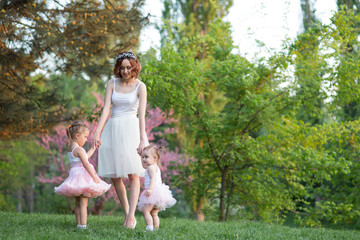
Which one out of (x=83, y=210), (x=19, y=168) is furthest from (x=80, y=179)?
(x=19, y=168)

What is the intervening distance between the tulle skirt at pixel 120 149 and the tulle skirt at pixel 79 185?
356mm

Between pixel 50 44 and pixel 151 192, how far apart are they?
364cm

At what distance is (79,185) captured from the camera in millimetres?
4602

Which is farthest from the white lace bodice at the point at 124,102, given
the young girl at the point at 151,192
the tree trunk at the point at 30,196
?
the tree trunk at the point at 30,196

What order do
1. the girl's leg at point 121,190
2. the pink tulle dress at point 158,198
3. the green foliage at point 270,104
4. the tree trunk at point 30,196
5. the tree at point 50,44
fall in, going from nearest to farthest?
the pink tulle dress at point 158,198 → the girl's leg at point 121,190 → the tree at point 50,44 → the green foliage at point 270,104 → the tree trunk at point 30,196

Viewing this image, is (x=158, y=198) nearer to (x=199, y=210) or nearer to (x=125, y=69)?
(x=125, y=69)

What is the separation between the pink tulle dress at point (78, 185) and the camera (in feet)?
15.0

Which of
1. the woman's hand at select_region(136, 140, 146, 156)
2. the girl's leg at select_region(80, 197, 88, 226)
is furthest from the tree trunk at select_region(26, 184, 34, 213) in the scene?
the woman's hand at select_region(136, 140, 146, 156)

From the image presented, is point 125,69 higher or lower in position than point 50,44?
lower

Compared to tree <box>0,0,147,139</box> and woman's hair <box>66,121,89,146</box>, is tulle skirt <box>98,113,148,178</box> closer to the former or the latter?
woman's hair <box>66,121,89,146</box>

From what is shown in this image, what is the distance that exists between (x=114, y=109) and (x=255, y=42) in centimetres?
530

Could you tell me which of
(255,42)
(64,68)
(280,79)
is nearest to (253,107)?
(280,79)

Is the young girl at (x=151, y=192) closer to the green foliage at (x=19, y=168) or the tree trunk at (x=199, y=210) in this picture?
the tree trunk at (x=199, y=210)

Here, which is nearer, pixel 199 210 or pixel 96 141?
pixel 96 141
